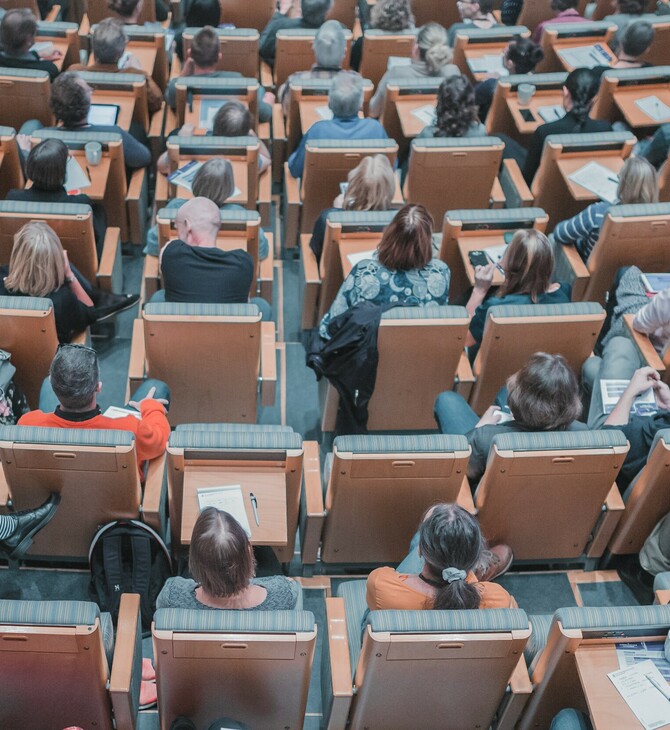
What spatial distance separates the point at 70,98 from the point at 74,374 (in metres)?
2.15

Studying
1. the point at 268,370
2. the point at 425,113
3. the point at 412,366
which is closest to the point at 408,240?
the point at 412,366

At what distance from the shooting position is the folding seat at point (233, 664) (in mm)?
2488

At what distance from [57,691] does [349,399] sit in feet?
5.63

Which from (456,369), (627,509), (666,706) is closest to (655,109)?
(456,369)

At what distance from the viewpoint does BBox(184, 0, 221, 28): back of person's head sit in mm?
6359

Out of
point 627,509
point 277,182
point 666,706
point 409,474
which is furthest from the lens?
point 277,182

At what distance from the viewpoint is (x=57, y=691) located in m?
2.70

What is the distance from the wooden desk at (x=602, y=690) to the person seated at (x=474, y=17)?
5.01m

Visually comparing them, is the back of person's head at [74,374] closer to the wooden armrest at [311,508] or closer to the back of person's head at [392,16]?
the wooden armrest at [311,508]

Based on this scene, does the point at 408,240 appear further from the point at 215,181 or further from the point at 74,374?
the point at 74,374

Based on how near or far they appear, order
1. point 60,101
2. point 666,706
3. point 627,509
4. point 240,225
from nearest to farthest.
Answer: point 666,706, point 627,509, point 240,225, point 60,101

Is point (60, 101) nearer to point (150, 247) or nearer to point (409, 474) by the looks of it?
point (150, 247)

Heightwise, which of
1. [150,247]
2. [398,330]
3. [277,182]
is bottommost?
[277,182]

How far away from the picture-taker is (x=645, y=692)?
2631 mm
